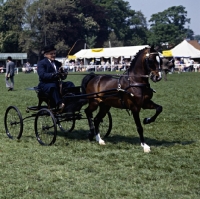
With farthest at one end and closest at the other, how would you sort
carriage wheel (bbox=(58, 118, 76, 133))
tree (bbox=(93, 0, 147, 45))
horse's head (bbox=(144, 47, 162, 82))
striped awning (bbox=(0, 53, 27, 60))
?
tree (bbox=(93, 0, 147, 45)), striped awning (bbox=(0, 53, 27, 60)), carriage wheel (bbox=(58, 118, 76, 133)), horse's head (bbox=(144, 47, 162, 82))

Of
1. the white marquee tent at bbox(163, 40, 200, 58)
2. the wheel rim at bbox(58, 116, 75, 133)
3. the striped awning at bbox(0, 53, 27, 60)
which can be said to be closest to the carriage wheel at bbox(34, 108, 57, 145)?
the wheel rim at bbox(58, 116, 75, 133)

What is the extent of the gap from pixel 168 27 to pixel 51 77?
11007 cm

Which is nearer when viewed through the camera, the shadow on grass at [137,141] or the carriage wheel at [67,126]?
the shadow on grass at [137,141]

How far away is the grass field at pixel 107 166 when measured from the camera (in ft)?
20.1

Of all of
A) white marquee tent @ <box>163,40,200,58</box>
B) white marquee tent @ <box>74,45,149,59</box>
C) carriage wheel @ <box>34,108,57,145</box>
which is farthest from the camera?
white marquee tent @ <box>74,45,149,59</box>

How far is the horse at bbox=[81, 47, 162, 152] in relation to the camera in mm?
8797

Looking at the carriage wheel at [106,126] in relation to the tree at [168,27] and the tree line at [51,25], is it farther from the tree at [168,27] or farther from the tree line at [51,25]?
the tree at [168,27]

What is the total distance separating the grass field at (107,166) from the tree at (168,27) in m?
94.6

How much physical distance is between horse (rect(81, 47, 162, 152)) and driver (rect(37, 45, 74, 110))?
71cm

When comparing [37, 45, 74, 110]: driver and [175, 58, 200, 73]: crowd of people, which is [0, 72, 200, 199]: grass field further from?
[175, 58, 200, 73]: crowd of people

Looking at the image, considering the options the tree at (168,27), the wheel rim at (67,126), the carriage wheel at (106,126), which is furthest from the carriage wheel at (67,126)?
the tree at (168,27)

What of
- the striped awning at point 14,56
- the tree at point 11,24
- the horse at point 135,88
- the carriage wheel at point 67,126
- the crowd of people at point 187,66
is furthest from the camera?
the tree at point 11,24

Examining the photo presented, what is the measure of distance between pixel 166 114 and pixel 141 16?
12809 centimetres

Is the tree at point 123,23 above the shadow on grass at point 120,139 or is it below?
above
